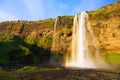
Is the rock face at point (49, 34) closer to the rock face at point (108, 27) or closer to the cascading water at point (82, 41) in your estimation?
the rock face at point (108, 27)

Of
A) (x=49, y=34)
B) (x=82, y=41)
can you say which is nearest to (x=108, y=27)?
(x=82, y=41)

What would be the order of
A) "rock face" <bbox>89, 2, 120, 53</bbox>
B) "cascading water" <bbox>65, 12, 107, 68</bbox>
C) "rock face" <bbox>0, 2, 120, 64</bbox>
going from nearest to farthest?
"rock face" <bbox>0, 2, 120, 64</bbox> < "rock face" <bbox>89, 2, 120, 53</bbox> < "cascading water" <bbox>65, 12, 107, 68</bbox>

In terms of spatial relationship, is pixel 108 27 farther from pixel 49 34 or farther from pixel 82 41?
pixel 49 34

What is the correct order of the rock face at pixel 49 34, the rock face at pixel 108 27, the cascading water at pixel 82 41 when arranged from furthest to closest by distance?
1. the cascading water at pixel 82 41
2. the rock face at pixel 108 27
3. the rock face at pixel 49 34

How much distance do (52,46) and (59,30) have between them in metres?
4.15

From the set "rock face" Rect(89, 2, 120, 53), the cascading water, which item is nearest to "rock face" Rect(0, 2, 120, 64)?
"rock face" Rect(89, 2, 120, 53)

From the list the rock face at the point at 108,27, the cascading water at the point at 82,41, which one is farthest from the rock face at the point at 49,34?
the cascading water at the point at 82,41

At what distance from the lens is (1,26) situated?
75.9 m

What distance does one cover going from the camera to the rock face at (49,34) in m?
56.5

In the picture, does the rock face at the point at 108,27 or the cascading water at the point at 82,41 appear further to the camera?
the cascading water at the point at 82,41

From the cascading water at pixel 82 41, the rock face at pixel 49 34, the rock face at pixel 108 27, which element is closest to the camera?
the rock face at pixel 49 34

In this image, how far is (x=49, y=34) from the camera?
6744 centimetres

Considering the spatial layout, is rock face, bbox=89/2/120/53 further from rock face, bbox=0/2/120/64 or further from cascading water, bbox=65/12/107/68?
cascading water, bbox=65/12/107/68

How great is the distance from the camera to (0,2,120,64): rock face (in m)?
56.5
